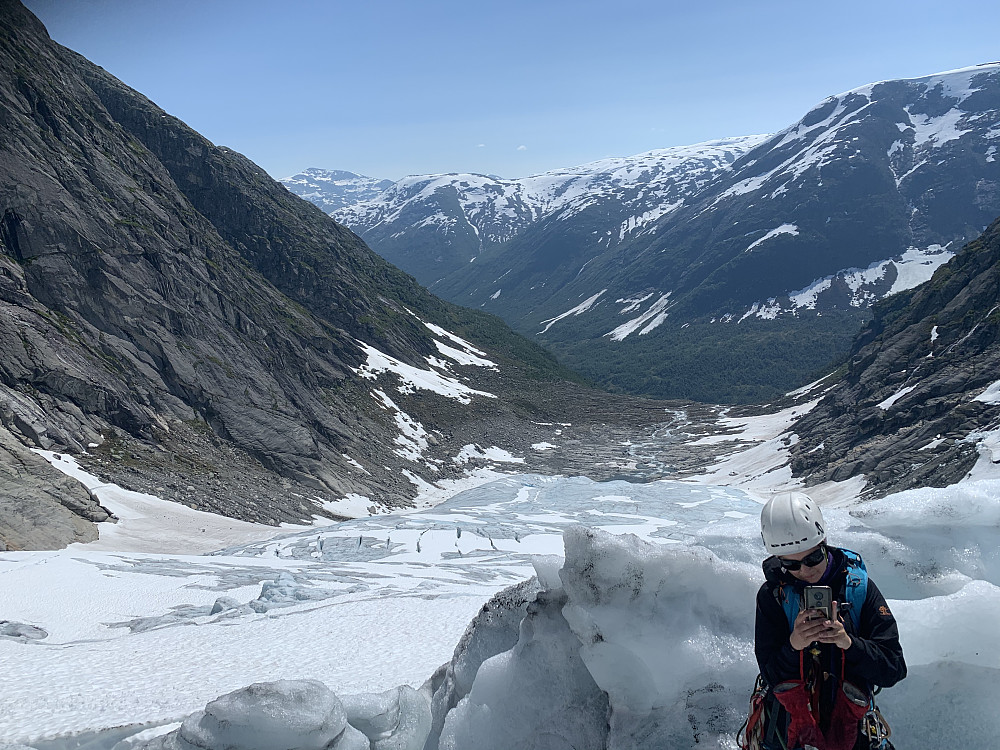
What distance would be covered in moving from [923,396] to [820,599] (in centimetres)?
7385

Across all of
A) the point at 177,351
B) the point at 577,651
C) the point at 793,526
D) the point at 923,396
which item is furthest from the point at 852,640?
the point at 923,396

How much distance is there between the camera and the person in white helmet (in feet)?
16.8

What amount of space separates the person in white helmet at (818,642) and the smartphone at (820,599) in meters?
0.14

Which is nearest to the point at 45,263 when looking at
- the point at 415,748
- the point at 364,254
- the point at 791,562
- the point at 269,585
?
the point at 269,585

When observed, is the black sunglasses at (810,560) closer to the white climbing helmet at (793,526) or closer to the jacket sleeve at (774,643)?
the white climbing helmet at (793,526)

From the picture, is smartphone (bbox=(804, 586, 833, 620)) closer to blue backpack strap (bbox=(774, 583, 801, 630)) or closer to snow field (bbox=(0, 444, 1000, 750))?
blue backpack strap (bbox=(774, 583, 801, 630))

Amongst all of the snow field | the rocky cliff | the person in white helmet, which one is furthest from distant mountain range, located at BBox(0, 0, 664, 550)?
the rocky cliff

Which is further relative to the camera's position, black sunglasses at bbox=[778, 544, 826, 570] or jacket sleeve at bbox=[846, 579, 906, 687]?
black sunglasses at bbox=[778, 544, 826, 570]

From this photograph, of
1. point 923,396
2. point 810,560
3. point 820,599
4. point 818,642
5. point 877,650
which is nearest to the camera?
point 820,599

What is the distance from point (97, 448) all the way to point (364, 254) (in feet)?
414

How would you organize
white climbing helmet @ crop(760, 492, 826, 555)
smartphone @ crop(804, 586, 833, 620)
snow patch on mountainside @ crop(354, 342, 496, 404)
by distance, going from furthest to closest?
snow patch on mountainside @ crop(354, 342, 496, 404) < white climbing helmet @ crop(760, 492, 826, 555) < smartphone @ crop(804, 586, 833, 620)

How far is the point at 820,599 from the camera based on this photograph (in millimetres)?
4836

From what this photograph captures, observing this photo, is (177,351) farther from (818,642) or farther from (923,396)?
(923,396)

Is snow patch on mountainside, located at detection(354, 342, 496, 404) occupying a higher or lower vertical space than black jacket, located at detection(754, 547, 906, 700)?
lower
